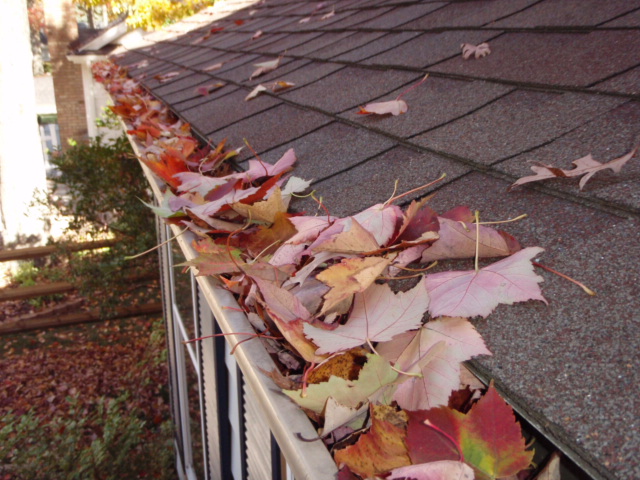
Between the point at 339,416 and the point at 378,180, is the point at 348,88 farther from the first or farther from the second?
the point at 339,416

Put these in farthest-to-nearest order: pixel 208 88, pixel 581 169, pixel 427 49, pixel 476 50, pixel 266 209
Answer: pixel 208 88, pixel 427 49, pixel 476 50, pixel 266 209, pixel 581 169

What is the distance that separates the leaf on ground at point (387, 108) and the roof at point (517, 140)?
24 mm

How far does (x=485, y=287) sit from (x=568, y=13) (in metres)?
1.44

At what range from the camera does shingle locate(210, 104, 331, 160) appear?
1.72 m

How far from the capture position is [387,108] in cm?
159

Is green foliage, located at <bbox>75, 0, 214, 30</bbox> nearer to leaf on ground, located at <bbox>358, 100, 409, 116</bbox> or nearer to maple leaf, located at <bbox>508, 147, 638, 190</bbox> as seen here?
leaf on ground, located at <bbox>358, 100, 409, 116</bbox>

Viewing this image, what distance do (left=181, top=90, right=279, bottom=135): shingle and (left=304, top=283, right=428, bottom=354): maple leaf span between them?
58.5 inches

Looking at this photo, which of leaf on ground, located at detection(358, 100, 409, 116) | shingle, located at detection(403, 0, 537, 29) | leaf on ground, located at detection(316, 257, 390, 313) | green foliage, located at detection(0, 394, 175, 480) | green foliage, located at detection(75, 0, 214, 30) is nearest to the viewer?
leaf on ground, located at detection(316, 257, 390, 313)

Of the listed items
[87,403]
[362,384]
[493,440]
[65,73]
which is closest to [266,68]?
[362,384]

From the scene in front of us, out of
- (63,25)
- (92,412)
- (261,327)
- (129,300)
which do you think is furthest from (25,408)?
(63,25)

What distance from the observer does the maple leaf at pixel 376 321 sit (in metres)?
0.71

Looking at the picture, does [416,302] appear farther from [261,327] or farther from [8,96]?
[8,96]

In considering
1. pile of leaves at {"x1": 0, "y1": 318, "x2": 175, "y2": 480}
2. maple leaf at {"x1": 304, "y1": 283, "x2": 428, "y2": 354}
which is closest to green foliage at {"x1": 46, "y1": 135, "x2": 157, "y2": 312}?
pile of leaves at {"x1": 0, "y1": 318, "x2": 175, "y2": 480}

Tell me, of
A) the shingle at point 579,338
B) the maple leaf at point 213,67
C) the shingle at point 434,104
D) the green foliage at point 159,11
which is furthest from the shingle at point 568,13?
the green foliage at point 159,11
